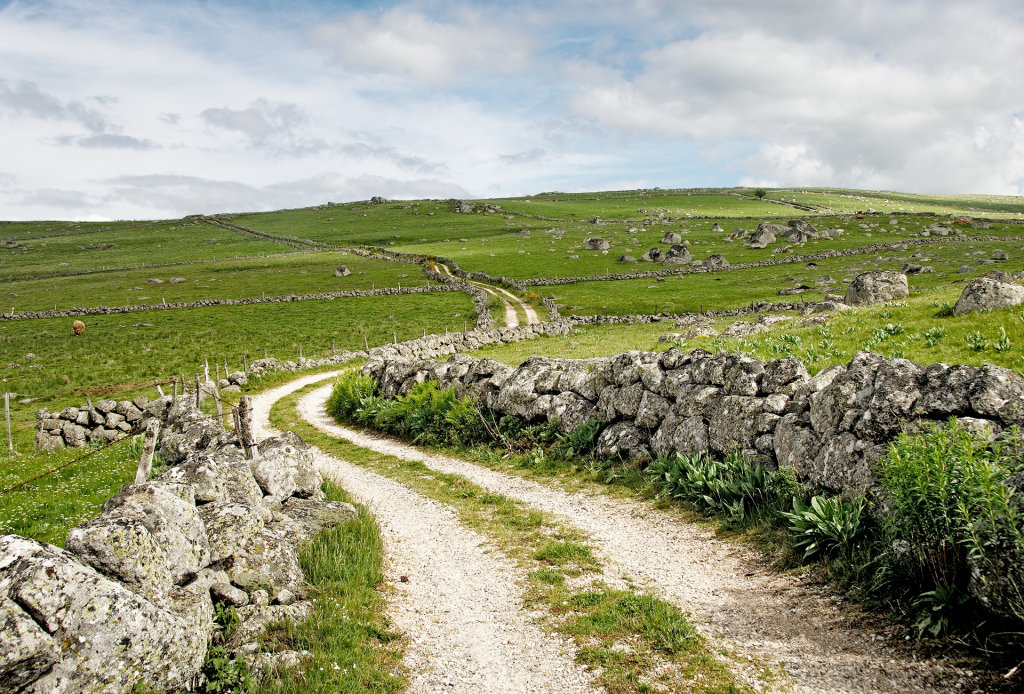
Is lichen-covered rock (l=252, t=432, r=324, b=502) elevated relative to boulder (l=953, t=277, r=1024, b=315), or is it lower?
lower

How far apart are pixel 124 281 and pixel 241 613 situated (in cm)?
11572

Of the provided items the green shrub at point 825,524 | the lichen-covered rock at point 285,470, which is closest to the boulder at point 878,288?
the green shrub at point 825,524

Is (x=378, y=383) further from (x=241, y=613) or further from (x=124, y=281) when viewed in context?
(x=124, y=281)

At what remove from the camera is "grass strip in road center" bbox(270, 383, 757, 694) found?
7488mm

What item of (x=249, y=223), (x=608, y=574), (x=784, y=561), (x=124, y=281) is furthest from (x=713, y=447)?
(x=249, y=223)

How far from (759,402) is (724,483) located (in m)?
2.09

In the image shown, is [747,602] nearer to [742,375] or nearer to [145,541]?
[742,375]

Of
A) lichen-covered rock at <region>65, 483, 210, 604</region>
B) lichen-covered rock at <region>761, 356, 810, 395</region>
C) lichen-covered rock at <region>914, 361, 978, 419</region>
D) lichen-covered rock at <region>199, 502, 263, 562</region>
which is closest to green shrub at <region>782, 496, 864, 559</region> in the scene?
lichen-covered rock at <region>914, 361, 978, 419</region>

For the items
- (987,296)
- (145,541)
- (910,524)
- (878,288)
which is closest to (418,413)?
(145,541)

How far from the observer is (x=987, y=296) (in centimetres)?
2062

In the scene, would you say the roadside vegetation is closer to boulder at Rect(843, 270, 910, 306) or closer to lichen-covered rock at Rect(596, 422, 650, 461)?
lichen-covered rock at Rect(596, 422, 650, 461)

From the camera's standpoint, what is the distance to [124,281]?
336ft

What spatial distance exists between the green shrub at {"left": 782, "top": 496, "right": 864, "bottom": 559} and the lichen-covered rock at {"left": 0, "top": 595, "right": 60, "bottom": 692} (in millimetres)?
10554

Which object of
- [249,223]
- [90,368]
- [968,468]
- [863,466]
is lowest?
[90,368]
